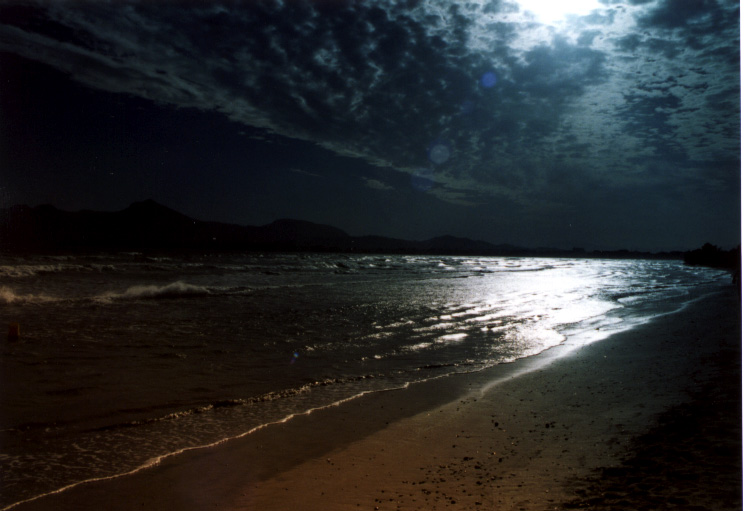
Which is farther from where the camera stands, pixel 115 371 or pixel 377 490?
pixel 115 371

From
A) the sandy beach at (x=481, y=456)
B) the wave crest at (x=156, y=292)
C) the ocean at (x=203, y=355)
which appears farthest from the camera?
the wave crest at (x=156, y=292)

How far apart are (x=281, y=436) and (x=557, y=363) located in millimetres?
5886

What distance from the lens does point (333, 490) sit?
152 inches

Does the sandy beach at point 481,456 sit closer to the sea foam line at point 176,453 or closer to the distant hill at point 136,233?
the sea foam line at point 176,453

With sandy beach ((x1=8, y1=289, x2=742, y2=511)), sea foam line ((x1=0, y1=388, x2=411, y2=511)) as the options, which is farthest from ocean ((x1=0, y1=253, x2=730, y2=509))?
sandy beach ((x1=8, y1=289, x2=742, y2=511))

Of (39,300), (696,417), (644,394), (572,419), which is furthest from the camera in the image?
(39,300)

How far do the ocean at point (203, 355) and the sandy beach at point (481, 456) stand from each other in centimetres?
53

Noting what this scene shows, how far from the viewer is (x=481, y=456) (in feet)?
14.7

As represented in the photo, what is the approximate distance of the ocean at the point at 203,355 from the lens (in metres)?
4.94

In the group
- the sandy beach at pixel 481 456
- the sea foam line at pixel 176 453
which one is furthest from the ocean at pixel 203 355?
the sandy beach at pixel 481 456

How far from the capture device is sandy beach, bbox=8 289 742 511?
3.61 metres

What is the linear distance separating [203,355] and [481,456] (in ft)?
20.7

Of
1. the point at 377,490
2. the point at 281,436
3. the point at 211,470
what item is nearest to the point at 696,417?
the point at 377,490

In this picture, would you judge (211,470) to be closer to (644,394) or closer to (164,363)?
(164,363)
